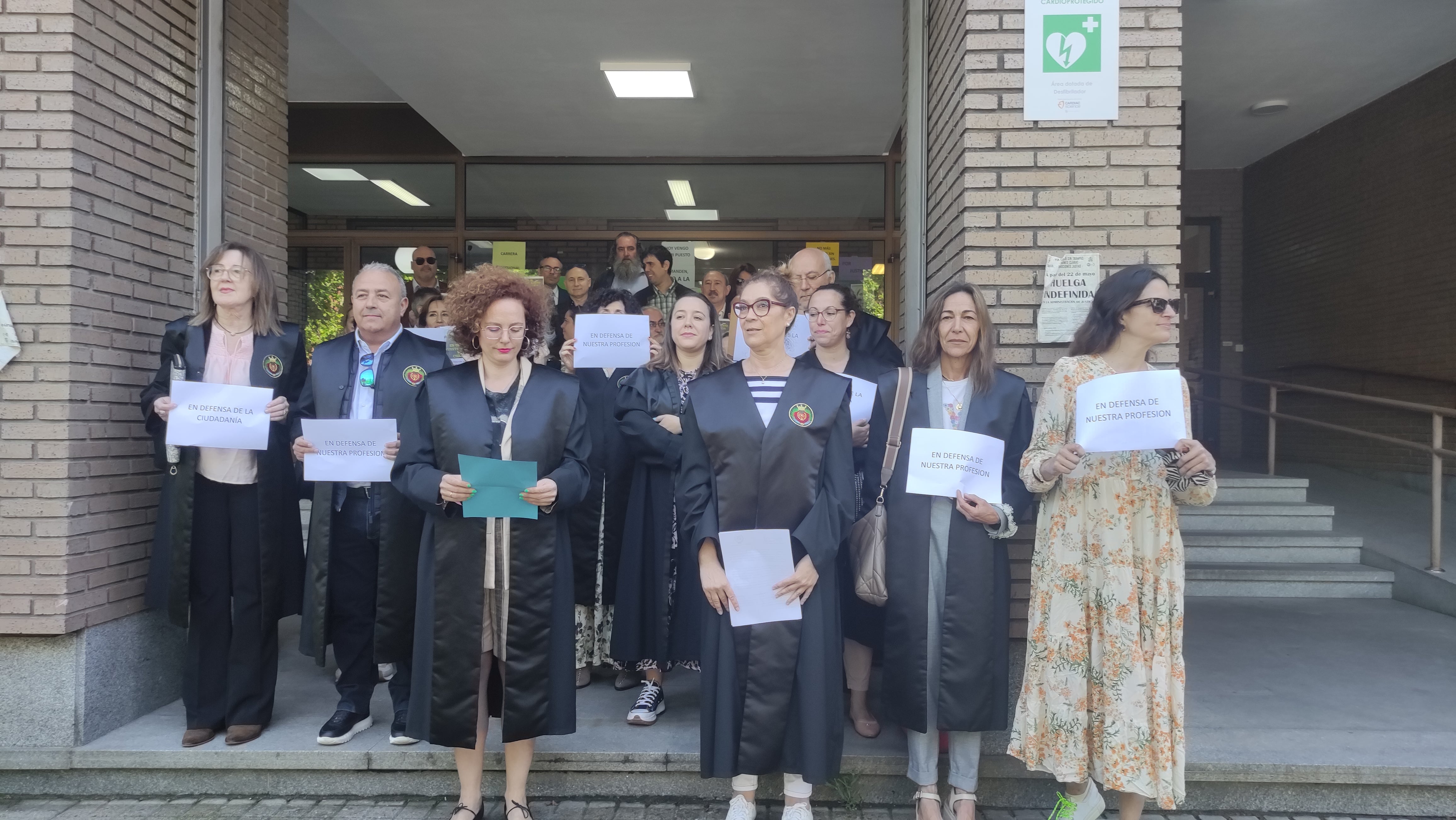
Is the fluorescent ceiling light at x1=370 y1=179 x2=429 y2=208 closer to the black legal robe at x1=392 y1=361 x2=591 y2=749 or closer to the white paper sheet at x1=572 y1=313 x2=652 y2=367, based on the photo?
the white paper sheet at x1=572 y1=313 x2=652 y2=367

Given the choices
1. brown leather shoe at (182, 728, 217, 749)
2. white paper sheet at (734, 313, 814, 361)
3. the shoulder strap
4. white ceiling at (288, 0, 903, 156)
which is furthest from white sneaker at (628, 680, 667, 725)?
white ceiling at (288, 0, 903, 156)

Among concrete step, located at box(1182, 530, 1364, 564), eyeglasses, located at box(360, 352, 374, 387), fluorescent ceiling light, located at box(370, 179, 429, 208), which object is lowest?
concrete step, located at box(1182, 530, 1364, 564)

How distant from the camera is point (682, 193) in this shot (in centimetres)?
1076

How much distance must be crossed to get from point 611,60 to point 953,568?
6059mm

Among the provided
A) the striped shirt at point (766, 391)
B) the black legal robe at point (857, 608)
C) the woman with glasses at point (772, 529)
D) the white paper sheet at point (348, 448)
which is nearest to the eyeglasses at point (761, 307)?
the woman with glasses at point (772, 529)

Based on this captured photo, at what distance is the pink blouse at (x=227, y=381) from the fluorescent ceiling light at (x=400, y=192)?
286 inches

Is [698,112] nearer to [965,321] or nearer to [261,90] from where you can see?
[261,90]

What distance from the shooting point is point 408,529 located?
359 cm

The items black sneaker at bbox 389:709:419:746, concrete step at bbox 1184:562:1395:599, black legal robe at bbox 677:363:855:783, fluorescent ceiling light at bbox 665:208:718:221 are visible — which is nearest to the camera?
black legal robe at bbox 677:363:855:783

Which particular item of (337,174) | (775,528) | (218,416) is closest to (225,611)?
(218,416)

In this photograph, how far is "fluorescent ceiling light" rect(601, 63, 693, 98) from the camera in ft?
25.6

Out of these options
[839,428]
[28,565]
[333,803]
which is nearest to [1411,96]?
[839,428]

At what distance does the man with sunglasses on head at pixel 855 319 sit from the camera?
14.2ft

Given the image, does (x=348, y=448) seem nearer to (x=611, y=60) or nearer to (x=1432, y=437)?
(x=611, y=60)
